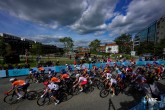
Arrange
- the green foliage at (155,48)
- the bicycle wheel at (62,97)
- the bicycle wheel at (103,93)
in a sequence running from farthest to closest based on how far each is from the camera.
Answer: the green foliage at (155,48), the bicycle wheel at (103,93), the bicycle wheel at (62,97)

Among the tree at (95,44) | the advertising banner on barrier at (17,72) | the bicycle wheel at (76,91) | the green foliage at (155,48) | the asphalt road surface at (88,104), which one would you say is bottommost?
the asphalt road surface at (88,104)

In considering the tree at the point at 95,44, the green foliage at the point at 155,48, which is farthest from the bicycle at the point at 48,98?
the tree at the point at 95,44

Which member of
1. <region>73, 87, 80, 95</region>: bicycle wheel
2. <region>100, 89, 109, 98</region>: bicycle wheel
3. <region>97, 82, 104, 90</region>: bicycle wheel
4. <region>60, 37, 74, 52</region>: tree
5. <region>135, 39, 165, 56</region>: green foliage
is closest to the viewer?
<region>100, 89, 109, 98</region>: bicycle wheel

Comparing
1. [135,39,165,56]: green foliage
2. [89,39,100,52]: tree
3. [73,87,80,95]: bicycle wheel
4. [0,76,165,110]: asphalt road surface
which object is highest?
[89,39,100,52]: tree

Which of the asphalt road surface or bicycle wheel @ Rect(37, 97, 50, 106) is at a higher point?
bicycle wheel @ Rect(37, 97, 50, 106)

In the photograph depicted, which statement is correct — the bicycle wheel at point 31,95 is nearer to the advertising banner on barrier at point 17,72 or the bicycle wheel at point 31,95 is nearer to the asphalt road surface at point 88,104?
the asphalt road surface at point 88,104

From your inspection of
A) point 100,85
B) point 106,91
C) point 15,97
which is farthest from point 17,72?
point 106,91

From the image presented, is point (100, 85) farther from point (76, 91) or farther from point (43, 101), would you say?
point (43, 101)

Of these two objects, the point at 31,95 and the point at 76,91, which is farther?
the point at 76,91

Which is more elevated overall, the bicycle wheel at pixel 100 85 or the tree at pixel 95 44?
the tree at pixel 95 44

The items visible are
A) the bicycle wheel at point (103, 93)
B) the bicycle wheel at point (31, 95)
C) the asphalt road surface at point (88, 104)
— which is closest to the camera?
the asphalt road surface at point (88, 104)

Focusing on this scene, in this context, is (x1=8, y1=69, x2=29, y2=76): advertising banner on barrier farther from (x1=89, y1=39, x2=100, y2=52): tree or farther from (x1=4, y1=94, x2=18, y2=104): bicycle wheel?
(x1=89, y1=39, x2=100, y2=52): tree

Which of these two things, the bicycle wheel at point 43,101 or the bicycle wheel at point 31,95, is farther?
the bicycle wheel at point 31,95

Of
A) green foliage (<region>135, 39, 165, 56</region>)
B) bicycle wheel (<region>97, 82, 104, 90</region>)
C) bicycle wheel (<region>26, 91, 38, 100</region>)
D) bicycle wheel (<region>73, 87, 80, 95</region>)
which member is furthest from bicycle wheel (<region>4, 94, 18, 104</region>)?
green foliage (<region>135, 39, 165, 56</region>)
